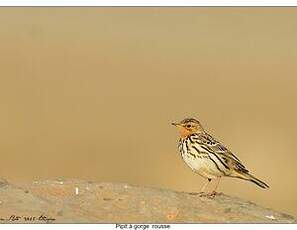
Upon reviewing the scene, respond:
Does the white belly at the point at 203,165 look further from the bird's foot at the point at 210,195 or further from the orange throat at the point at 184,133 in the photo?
the orange throat at the point at 184,133

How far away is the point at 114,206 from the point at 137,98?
59.4 ft

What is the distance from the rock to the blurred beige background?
24.5ft

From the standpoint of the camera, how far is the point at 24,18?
39.7 meters

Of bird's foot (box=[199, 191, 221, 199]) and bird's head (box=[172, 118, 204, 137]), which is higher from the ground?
bird's head (box=[172, 118, 204, 137])

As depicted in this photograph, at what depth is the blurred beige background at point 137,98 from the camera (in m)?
21.3

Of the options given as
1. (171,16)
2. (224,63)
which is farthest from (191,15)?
(224,63)

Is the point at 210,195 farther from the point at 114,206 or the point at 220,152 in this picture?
the point at 114,206

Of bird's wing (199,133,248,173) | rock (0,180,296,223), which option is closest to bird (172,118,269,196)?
bird's wing (199,133,248,173)

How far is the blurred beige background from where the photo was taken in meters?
→ 21.3

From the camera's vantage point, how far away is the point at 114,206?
10820mm

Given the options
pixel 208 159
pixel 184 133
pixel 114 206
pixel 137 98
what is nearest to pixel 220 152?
pixel 208 159

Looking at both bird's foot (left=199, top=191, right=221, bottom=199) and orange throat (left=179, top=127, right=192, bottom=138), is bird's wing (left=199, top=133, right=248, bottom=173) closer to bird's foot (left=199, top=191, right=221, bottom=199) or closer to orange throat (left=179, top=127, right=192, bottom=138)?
orange throat (left=179, top=127, right=192, bottom=138)

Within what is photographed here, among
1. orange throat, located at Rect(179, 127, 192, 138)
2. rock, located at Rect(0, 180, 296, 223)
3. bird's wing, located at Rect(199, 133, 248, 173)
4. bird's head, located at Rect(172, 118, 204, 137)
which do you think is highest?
bird's head, located at Rect(172, 118, 204, 137)

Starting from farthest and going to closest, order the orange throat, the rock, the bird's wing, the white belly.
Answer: the orange throat, the bird's wing, the white belly, the rock
